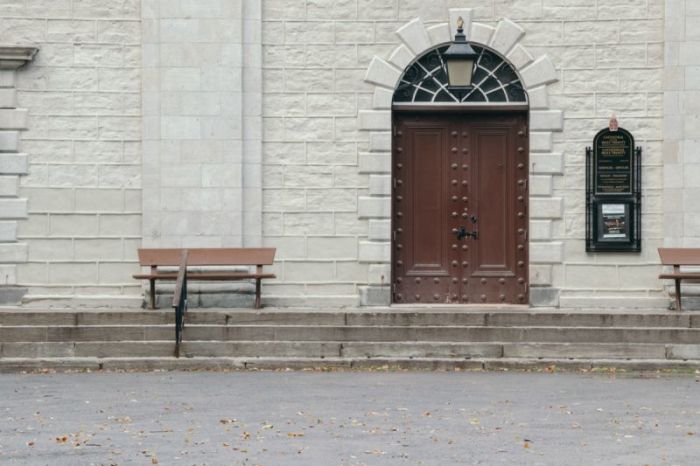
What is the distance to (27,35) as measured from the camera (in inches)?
834

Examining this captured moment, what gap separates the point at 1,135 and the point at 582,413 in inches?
382

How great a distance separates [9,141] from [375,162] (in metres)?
4.54

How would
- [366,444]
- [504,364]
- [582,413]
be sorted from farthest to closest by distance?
[504,364]
[582,413]
[366,444]

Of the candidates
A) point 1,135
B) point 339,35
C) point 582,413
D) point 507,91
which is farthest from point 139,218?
point 582,413

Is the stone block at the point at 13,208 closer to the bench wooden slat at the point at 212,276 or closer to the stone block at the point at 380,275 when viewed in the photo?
the bench wooden slat at the point at 212,276

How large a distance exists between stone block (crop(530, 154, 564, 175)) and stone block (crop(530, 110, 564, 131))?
0.33 meters

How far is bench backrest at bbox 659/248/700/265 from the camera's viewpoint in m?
20.5

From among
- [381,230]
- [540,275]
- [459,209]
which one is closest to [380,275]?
[381,230]

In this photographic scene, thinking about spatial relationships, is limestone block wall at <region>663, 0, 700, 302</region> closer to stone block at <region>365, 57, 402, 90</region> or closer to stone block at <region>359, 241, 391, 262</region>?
stone block at <region>365, 57, 402, 90</region>

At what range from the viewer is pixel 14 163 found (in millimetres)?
21203

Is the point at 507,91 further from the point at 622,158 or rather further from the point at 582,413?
the point at 582,413

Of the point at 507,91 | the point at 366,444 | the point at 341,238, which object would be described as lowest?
the point at 366,444

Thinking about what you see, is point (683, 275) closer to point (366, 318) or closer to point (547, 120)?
point (547, 120)

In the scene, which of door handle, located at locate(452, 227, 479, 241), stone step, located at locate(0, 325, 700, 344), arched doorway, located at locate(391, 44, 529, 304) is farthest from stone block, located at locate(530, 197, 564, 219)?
stone step, located at locate(0, 325, 700, 344)
